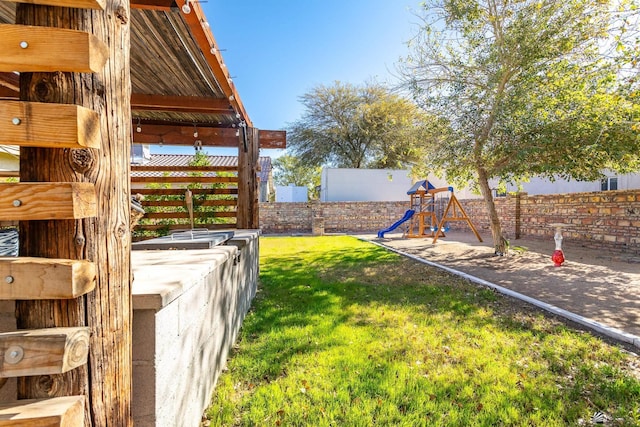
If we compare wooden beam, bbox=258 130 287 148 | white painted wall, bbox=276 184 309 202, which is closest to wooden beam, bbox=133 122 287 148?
wooden beam, bbox=258 130 287 148

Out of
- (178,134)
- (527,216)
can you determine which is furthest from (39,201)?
(527,216)

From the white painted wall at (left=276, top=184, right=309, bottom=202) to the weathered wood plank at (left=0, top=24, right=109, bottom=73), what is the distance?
2276cm

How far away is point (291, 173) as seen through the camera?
4175 centimetres

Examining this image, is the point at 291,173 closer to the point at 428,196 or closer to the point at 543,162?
the point at 428,196

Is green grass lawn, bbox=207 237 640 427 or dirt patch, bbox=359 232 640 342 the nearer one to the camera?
green grass lawn, bbox=207 237 640 427

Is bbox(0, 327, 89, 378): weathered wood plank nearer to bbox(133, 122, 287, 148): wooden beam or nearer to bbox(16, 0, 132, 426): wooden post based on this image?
bbox(16, 0, 132, 426): wooden post

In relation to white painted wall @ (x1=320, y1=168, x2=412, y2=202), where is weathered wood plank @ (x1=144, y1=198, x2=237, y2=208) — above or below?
below

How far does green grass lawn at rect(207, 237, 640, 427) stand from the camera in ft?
6.59

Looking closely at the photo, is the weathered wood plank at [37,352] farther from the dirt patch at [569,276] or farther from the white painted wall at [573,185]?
the white painted wall at [573,185]

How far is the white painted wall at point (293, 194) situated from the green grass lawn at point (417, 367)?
19.7 m

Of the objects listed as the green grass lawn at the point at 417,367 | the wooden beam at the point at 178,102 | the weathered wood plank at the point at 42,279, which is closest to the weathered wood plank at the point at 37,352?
the weathered wood plank at the point at 42,279

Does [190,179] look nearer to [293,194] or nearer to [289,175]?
[293,194]

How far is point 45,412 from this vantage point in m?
0.90

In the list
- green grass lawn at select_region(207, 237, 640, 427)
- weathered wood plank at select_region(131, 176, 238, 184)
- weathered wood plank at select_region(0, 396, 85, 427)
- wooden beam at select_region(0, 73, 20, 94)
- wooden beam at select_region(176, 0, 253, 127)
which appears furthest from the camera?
weathered wood plank at select_region(131, 176, 238, 184)
